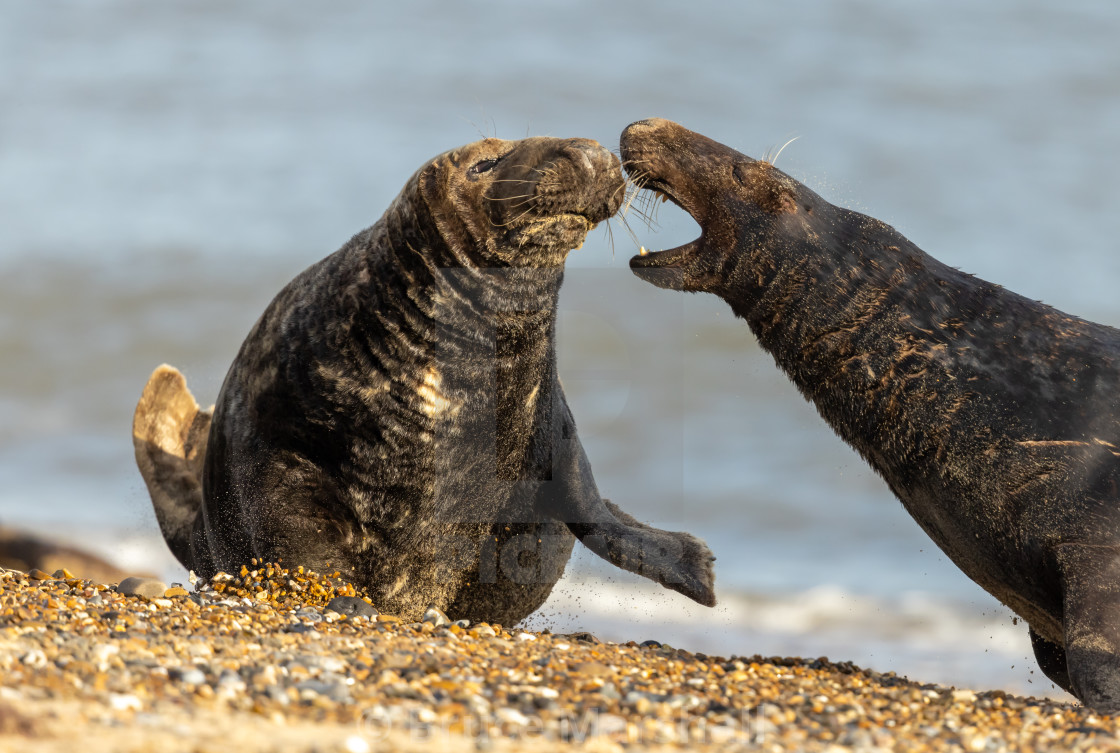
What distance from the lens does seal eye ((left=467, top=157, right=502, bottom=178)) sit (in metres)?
7.06

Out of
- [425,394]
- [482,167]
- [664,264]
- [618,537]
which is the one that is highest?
[482,167]

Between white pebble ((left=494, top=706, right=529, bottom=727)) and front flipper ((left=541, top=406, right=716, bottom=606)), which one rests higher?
front flipper ((left=541, top=406, right=716, bottom=606))

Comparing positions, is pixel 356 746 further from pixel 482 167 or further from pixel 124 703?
pixel 482 167

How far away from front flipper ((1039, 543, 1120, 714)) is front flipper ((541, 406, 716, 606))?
198 centimetres

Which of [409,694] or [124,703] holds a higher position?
[409,694]

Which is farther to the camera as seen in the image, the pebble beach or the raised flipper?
the raised flipper

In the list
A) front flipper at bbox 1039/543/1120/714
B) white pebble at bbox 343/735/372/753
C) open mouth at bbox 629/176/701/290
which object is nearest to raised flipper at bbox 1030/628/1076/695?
front flipper at bbox 1039/543/1120/714

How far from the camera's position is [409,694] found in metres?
4.25

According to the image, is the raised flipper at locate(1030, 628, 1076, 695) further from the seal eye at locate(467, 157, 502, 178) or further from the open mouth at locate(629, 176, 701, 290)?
the seal eye at locate(467, 157, 502, 178)

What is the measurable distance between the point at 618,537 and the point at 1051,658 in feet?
8.61

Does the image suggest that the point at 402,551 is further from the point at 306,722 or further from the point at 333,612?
the point at 306,722

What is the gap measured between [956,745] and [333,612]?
10.3 feet

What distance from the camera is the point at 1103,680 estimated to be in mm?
5496

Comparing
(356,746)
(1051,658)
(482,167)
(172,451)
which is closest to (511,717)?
(356,746)
